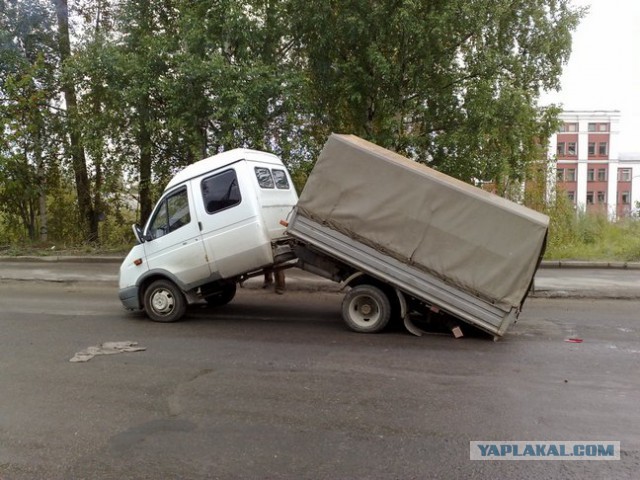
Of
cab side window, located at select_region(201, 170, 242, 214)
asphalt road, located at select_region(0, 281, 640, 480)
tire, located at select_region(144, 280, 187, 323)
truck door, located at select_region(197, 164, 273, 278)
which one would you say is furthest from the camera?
tire, located at select_region(144, 280, 187, 323)

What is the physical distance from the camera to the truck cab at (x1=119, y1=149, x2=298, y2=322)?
8.22 meters

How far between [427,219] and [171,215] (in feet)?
13.6

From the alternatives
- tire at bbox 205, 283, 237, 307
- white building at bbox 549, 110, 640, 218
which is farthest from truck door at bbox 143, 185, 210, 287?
white building at bbox 549, 110, 640, 218

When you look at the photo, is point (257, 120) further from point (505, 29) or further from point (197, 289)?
point (505, 29)

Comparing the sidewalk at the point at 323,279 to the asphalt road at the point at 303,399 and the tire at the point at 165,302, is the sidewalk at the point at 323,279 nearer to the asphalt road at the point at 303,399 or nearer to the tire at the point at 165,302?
the asphalt road at the point at 303,399

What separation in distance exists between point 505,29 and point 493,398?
1116 cm

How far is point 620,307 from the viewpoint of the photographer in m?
10.1

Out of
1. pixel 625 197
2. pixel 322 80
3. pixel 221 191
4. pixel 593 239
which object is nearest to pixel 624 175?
pixel 625 197

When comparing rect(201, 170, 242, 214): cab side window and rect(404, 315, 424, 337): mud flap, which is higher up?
rect(201, 170, 242, 214): cab side window

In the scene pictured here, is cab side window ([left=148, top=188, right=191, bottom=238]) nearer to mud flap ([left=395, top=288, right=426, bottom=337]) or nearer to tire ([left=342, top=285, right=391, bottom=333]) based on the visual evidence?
tire ([left=342, top=285, right=391, bottom=333])

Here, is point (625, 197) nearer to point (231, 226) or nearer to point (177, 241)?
point (231, 226)

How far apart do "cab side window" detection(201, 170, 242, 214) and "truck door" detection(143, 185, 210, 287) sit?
12.1 inches

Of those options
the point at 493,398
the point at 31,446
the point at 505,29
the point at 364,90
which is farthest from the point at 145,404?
the point at 505,29

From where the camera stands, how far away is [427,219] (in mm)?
7277
